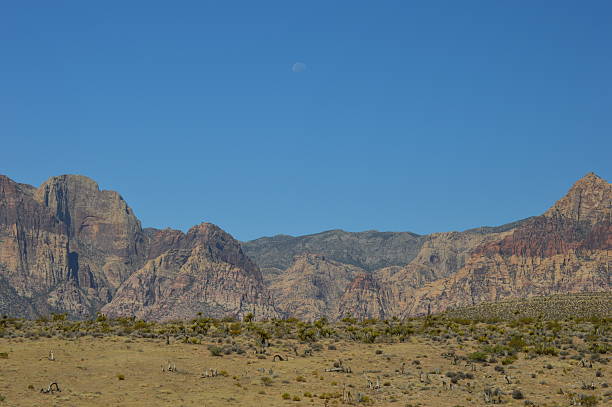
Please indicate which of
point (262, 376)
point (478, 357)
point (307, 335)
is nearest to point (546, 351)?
point (478, 357)

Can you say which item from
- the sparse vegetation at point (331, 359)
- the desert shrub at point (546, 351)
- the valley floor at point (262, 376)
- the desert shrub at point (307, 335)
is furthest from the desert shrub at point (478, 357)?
the desert shrub at point (307, 335)

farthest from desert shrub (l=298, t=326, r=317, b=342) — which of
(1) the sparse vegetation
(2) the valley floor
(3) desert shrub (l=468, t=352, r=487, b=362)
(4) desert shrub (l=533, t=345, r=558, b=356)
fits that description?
(4) desert shrub (l=533, t=345, r=558, b=356)

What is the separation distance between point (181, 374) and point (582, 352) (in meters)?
33.0

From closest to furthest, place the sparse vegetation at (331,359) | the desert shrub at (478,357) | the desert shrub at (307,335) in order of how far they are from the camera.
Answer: the sparse vegetation at (331,359) < the desert shrub at (478,357) < the desert shrub at (307,335)

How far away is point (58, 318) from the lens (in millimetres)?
86688

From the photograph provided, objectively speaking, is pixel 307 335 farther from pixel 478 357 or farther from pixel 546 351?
pixel 546 351

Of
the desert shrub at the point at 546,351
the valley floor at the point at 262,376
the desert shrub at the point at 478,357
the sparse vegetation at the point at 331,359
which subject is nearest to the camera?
the valley floor at the point at 262,376

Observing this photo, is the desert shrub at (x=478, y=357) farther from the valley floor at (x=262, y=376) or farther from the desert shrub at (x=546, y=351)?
the desert shrub at (x=546, y=351)

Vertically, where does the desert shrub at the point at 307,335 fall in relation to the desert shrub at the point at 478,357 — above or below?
above

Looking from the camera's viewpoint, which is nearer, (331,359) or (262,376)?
(262,376)

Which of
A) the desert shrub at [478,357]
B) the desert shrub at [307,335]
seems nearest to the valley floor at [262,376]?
the desert shrub at [478,357]

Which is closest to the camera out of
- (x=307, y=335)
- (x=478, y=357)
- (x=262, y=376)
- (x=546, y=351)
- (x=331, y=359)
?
(x=262, y=376)

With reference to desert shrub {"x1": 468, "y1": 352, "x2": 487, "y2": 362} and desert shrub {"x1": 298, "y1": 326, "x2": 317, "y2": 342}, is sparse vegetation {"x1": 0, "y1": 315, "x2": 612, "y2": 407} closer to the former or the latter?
desert shrub {"x1": 468, "y1": 352, "x2": 487, "y2": 362}

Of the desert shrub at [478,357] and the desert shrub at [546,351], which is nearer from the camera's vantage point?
the desert shrub at [478,357]
